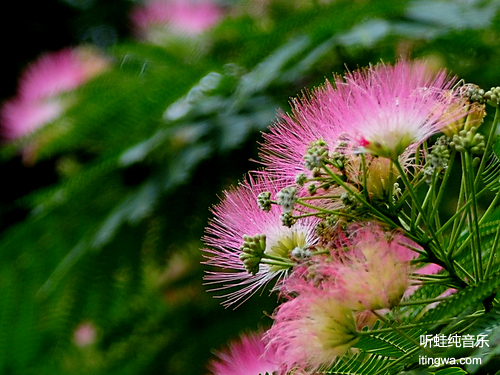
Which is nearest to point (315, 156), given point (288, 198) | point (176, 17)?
point (288, 198)

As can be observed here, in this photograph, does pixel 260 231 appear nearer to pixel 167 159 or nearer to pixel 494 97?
pixel 494 97

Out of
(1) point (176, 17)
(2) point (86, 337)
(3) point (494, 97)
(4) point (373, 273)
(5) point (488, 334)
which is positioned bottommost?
(5) point (488, 334)

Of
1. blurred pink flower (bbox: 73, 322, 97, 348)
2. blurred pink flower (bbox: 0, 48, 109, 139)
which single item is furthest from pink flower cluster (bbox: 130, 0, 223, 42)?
blurred pink flower (bbox: 73, 322, 97, 348)

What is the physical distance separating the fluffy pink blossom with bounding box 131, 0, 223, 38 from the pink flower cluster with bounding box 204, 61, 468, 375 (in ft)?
4.16

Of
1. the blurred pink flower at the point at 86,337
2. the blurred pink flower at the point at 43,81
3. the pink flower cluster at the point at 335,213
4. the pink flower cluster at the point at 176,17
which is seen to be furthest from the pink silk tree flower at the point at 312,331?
the blurred pink flower at the point at 43,81

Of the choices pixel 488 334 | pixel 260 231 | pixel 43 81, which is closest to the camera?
pixel 488 334

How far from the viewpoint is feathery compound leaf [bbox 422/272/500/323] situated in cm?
68

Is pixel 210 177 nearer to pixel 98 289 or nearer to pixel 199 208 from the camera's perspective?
pixel 199 208

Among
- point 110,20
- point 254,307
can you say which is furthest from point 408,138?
point 110,20

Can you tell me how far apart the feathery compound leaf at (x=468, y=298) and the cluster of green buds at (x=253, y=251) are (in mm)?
203

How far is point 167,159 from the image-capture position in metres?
1.86

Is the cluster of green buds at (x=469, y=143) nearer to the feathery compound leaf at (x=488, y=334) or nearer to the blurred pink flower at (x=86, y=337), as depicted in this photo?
the feathery compound leaf at (x=488, y=334)

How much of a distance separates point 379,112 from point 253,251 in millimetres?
211

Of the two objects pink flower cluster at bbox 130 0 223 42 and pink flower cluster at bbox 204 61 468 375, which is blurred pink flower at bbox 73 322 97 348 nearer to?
pink flower cluster at bbox 130 0 223 42
